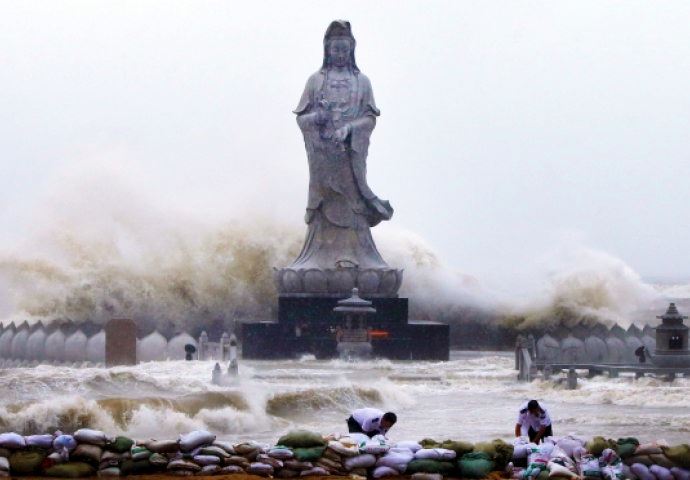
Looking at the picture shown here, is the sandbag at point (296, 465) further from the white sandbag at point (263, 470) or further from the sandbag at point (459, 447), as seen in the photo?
the sandbag at point (459, 447)

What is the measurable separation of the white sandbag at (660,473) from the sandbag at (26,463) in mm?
4793

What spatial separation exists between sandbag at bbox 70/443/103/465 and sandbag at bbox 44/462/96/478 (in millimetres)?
42

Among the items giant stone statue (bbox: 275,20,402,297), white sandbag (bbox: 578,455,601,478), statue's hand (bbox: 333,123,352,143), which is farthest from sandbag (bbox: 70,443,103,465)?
statue's hand (bbox: 333,123,352,143)

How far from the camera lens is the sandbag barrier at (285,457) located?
13.4m

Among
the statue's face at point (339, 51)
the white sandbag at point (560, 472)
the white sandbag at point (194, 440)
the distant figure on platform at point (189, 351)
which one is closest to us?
the white sandbag at point (560, 472)

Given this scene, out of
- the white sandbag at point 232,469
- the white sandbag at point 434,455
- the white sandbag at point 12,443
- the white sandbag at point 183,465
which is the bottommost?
the white sandbag at point 232,469

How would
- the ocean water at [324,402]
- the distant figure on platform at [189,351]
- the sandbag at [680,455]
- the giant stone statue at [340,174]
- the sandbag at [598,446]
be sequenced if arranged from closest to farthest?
the sandbag at [680,455] < the sandbag at [598,446] < the ocean water at [324,402] < the distant figure on platform at [189,351] < the giant stone statue at [340,174]

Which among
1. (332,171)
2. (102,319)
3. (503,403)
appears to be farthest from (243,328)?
(503,403)

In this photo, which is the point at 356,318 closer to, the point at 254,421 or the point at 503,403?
the point at 503,403

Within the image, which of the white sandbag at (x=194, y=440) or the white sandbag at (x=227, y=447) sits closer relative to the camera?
the white sandbag at (x=194, y=440)

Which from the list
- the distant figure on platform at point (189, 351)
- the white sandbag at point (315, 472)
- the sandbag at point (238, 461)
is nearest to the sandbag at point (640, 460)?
the white sandbag at point (315, 472)

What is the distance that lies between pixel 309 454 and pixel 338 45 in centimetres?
2220

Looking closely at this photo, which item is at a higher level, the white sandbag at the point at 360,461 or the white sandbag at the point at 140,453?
the white sandbag at the point at 140,453

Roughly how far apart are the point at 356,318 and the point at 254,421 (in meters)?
12.0
